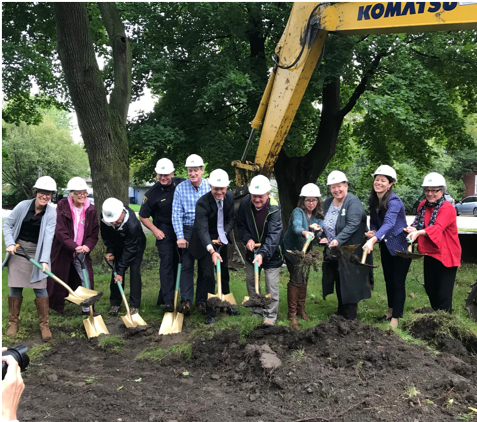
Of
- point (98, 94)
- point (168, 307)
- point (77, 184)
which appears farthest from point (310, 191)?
point (98, 94)

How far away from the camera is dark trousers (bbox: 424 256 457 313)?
5410 mm

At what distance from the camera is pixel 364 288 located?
5.45 meters

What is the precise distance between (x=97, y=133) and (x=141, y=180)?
170 inches

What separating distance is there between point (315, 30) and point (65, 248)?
14.4 ft

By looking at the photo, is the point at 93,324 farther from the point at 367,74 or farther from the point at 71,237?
the point at 367,74

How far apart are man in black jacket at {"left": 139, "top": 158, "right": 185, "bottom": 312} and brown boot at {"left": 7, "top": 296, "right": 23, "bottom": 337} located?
1.76m

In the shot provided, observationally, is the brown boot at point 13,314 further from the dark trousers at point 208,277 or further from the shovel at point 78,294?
the dark trousers at point 208,277

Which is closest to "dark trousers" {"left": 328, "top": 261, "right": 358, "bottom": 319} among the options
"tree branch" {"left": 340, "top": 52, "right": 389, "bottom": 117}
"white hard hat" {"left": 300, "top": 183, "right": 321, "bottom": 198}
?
"white hard hat" {"left": 300, "top": 183, "right": 321, "bottom": 198}

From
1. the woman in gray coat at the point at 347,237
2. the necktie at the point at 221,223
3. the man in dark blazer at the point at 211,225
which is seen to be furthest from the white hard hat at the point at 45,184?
the woman in gray coat at the point at 347,237

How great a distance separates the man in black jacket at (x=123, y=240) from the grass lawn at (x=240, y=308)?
0.61 m

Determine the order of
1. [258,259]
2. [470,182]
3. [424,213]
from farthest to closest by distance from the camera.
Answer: [470,182]
[424,213]
[258,259]

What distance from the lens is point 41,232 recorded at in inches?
212

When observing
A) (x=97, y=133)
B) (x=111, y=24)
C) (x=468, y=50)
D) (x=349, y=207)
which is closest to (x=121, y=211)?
(x=349, y=207)

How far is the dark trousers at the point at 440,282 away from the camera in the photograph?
541 centimetres
